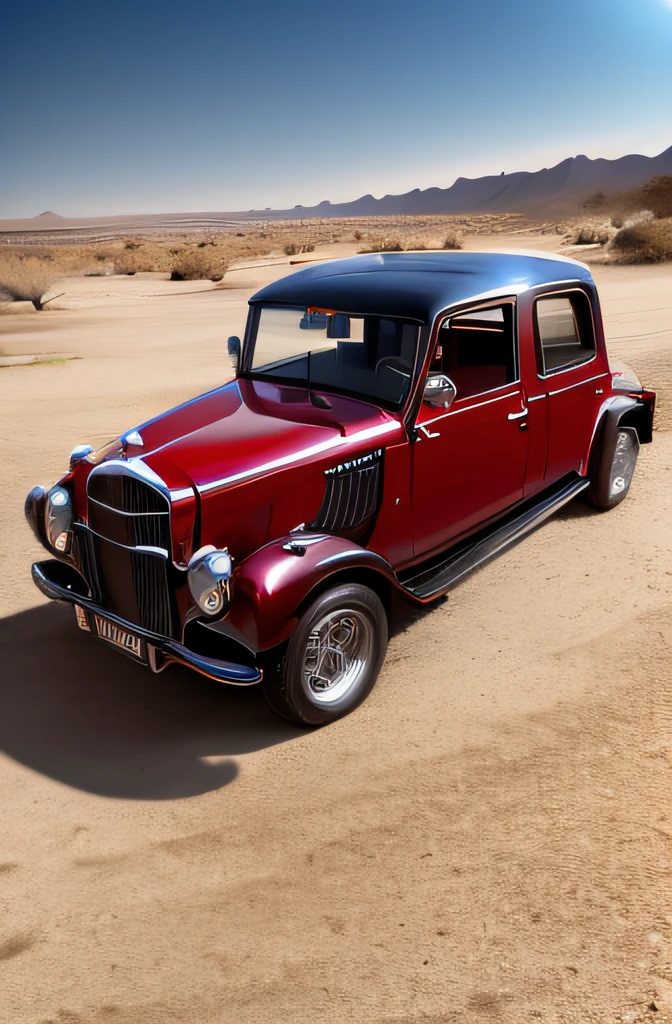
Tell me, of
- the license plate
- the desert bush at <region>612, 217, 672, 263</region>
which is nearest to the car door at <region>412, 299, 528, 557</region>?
the license plate

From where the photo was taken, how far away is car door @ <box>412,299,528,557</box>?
185 inches

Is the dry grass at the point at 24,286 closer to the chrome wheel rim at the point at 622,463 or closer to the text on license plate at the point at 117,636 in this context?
the chrome wheel rim at the point at 622,463

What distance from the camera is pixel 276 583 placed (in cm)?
370

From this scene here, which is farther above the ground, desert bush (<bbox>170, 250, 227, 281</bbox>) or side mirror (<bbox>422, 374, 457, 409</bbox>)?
desert bush (<bbox>170, 250, 227, 281</bbox>)

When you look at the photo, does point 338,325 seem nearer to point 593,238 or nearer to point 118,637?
point 118,637

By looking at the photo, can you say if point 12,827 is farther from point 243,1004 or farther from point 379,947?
point 379,947

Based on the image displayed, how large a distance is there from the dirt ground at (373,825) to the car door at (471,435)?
27.3 inches

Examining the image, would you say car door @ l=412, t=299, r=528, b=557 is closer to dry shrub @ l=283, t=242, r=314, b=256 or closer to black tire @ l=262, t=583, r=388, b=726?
black tire @ l=262, t=583, r=388, b=726

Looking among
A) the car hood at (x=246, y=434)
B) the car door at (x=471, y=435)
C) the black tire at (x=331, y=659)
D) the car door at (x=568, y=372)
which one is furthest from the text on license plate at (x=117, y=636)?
the car door at (x=568, y=372)

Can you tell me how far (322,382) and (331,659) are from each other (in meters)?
1.70

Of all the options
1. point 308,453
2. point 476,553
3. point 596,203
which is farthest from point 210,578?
point 596,203

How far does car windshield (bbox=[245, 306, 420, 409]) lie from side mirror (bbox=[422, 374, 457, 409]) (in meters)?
0.12

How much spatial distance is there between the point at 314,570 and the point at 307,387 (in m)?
1.49

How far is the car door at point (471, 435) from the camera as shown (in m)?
4.70
